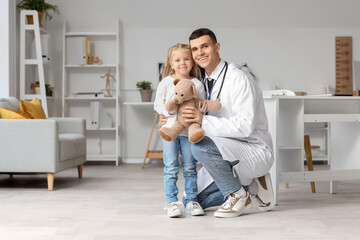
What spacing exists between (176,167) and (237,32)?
11.7 feet

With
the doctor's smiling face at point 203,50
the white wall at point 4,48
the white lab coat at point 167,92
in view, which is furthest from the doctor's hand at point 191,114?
the white wall at point 4,48

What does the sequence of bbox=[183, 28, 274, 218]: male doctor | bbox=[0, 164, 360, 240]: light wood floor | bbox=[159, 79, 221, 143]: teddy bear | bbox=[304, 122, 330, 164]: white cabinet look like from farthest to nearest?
bbox=[304, 122, 330, 164]: white cabinet, bbox=[183, 28, 274, 218]: male doctor, bbox=[159, 79, 221, 143]: teddy bear, bbox=[0, 164, 360, 240]: light wood floor

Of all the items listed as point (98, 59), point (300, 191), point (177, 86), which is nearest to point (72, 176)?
point (98, 59)

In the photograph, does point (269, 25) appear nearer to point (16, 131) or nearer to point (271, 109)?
point (271, 109)

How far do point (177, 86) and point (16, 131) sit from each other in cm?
173

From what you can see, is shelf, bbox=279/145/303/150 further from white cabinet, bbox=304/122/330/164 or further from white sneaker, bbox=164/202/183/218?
white cabinet, bbox=304/122/330/164

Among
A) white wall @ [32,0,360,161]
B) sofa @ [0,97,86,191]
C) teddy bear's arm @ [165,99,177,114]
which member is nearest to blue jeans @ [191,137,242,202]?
teddy bear's arm @ [165,99,177,114]

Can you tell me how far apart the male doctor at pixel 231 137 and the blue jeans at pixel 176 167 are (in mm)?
84

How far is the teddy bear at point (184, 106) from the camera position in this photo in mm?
2414

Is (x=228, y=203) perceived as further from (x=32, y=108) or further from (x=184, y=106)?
(x=32, y=108)

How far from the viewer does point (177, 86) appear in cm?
243

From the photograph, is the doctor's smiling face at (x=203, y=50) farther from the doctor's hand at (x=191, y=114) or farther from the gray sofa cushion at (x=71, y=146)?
the gray sofa cushion at (x=71, y=146)

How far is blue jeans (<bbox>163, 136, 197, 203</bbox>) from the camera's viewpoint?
2.61m

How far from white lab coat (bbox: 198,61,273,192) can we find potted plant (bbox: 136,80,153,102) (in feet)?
9.43
